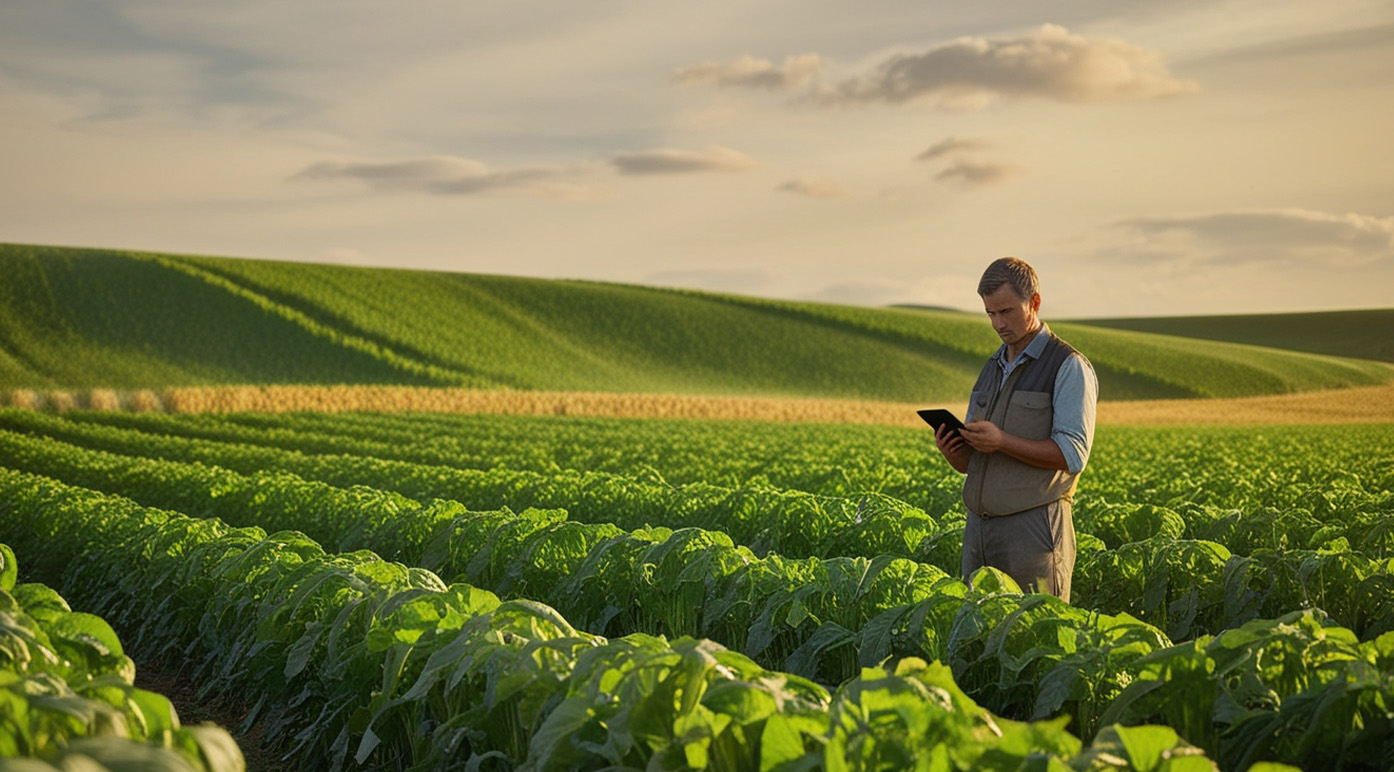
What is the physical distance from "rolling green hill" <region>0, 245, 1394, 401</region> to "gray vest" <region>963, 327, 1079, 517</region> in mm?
53775

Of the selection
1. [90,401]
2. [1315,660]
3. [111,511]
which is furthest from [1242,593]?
[90,401]

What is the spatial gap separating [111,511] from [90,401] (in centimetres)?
3231

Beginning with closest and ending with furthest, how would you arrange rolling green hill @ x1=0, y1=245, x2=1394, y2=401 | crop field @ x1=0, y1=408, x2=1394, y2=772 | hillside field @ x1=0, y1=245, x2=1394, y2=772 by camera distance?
1. hillside field @ x1=0, y1=245, x2=1394, y2=772
2. crop field @ x1=0, y1=408, x2=1394, y2=772
3. rolling green hill @ x1=0, y1=245, x2=1394, y2=401

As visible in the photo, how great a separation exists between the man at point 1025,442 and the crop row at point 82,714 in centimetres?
356

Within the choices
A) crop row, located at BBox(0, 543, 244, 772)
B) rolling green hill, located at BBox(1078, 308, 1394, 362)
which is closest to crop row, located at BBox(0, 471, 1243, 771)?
crop row, located at BBox(0, 543, 244, 772)

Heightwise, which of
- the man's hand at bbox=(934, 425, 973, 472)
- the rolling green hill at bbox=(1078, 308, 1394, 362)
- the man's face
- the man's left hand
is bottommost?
the man's hand at bbox=(934, 425, 973, 472)

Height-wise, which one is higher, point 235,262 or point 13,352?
point 235,262

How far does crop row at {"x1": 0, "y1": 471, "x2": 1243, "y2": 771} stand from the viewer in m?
2.65

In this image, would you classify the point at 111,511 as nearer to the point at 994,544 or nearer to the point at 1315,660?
the point at 994,544

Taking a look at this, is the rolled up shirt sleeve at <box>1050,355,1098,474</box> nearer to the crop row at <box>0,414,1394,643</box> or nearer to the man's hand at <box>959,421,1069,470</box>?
the man's hand at <box>959,421,1069,470</box>

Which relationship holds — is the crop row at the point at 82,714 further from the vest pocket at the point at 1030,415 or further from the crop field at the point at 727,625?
the vest pocket at the point at 1030,415

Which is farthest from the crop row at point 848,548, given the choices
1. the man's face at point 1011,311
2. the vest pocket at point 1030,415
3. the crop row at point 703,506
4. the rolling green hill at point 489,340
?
the rolling green hill at point 489,340

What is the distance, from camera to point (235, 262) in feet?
249

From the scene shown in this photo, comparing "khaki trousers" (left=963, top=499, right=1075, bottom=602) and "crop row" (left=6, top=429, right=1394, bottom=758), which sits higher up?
"khaki trousers" (left=963, top=499, right=1075, bottom=602)
